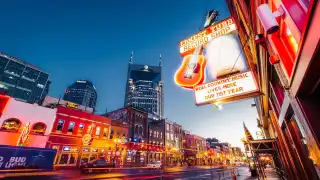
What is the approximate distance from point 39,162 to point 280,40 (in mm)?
25001

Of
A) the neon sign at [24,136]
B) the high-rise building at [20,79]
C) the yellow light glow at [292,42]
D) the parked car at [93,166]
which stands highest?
the high-rise building at [20,79]

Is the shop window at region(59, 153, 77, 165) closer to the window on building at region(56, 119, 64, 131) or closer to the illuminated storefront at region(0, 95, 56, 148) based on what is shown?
the illuminated storefront at region(0, 95, 56, 148)

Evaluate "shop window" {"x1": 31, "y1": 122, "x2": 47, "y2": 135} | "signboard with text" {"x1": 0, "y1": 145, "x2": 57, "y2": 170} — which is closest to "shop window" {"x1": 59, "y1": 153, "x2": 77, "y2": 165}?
"shop window" {"x1": 31, "y1": 122, "x2": 47, "y2": 135}

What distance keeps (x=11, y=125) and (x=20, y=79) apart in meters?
90.0

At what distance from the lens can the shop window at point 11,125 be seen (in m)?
23.2

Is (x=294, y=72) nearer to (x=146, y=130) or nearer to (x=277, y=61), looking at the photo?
(x=277, y=61)

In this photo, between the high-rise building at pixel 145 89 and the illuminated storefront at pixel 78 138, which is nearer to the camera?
the illuminated storefront at pixel 78 138

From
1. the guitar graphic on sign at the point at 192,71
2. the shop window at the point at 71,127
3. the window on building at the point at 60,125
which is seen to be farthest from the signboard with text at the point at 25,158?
the guitar graphic on sign at the point at 192,71

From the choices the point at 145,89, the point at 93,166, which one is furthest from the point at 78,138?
the point at 145,89

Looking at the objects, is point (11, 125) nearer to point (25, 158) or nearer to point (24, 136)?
point (24, 136)

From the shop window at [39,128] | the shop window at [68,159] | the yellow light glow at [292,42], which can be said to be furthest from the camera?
the shop window at [68,159]

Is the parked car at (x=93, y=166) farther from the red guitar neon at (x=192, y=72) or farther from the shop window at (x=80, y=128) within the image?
the red guitar neon at (x=192, y=72)

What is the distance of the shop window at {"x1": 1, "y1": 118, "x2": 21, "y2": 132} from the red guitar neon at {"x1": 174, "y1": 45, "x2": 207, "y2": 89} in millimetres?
27403

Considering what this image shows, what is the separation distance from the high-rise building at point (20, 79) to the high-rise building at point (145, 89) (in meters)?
77.8
